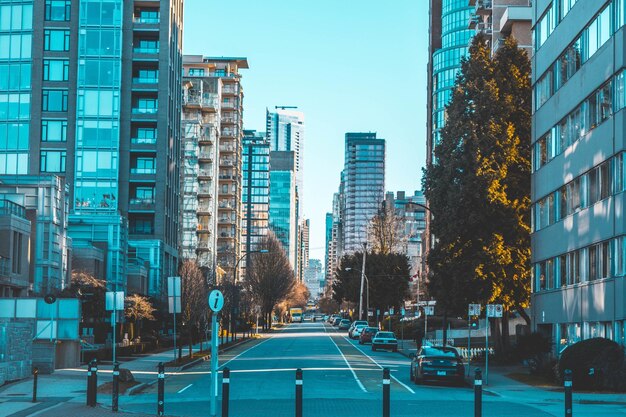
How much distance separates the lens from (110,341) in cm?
6203

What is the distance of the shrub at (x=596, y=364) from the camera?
31312mm

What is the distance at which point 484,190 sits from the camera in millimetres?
49375

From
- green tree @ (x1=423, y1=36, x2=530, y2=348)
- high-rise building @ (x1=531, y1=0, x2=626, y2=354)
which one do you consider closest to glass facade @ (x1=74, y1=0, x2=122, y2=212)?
green tree @ (x1=423, y1=36, x2=530, y2=348)

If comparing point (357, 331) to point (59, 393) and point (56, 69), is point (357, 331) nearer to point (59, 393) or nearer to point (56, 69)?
point (56, 69)

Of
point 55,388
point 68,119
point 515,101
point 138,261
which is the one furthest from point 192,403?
point 68,119

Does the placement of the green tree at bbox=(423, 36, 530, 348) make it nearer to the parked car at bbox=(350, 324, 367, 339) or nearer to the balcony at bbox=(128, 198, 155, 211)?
the parked car at bbox=(350, 324, 367, 339)

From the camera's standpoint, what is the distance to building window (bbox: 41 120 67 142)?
88812 millimetres

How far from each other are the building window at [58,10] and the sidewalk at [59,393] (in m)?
51.4

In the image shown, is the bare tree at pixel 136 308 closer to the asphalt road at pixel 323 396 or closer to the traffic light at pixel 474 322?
the asphalt road at pixel 323 396

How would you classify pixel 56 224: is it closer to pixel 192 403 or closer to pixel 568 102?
pixel 568 102

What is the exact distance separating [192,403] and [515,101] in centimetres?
3070

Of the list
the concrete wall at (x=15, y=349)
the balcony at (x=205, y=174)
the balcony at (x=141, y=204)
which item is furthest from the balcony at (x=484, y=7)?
the concrete wall at (x=15, y=349)

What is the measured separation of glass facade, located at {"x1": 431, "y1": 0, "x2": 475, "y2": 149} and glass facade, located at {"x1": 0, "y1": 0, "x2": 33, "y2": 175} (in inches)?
3141

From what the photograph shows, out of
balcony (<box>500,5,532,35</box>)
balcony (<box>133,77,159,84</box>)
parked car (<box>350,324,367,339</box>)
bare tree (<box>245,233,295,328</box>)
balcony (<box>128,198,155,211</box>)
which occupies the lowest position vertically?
parked car (<box>350,324,367,339</box>)
